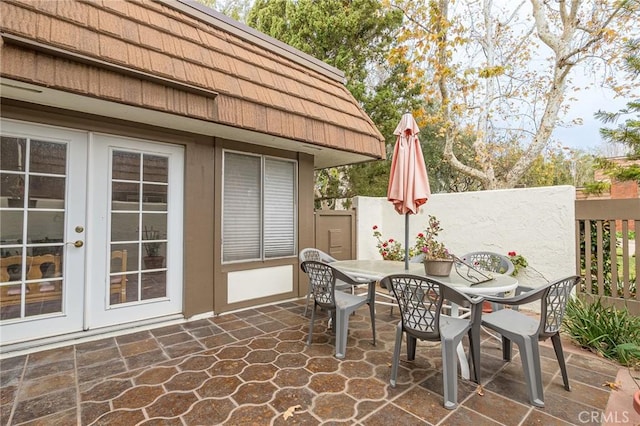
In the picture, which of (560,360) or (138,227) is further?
(138,227)

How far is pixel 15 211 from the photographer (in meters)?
3.09

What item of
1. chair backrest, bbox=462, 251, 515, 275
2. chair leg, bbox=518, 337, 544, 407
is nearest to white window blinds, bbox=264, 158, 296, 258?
chair backrest, bbox=462, 251, 515, 275

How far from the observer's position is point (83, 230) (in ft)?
11.1

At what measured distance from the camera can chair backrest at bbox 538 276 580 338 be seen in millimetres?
2268

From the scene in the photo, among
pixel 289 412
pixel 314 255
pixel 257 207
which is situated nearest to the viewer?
pixel 289 412

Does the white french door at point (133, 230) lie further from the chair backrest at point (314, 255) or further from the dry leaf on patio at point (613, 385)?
the dry leaf on patio at point (613, 385)

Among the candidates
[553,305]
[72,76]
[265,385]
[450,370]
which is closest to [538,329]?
[553,305]

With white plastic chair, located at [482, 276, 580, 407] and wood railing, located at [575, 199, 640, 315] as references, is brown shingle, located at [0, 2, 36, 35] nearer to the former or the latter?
white plastic chair, located at [482, 276, 580, 407]

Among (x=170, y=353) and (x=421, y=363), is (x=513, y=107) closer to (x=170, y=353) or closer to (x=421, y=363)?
(x=421, y=363)

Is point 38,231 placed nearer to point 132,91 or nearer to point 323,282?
point 132,91

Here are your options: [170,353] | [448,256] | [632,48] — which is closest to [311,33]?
[632,48]

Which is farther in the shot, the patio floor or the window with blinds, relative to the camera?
the window with blinds

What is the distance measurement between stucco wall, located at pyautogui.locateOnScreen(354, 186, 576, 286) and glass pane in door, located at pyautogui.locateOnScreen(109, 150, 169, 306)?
4872 mm

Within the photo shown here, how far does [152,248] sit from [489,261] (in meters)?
4.54
